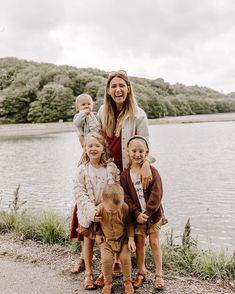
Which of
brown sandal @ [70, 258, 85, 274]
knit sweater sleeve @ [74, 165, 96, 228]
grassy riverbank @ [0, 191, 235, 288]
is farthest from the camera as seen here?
brown sandal @ [70, 258, 85, 274]

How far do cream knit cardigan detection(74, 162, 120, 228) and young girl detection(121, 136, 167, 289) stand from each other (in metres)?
0.13

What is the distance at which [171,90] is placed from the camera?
96.3 metres

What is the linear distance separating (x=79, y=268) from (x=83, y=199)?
0.87 m

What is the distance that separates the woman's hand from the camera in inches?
137

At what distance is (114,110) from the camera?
3.87 m

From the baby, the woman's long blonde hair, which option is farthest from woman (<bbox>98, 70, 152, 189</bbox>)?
the baby

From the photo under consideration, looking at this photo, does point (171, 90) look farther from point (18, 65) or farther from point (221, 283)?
point (221, 283)

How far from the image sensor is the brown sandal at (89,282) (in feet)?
11.9

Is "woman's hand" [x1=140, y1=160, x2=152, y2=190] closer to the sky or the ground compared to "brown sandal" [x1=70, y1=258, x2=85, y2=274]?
closer to the sky

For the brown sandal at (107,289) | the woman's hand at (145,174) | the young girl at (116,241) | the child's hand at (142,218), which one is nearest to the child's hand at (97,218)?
the young girl at (116,241)

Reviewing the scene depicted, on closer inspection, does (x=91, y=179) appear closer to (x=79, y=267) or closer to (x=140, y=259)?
(x=140, y=259)

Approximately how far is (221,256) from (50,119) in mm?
60099

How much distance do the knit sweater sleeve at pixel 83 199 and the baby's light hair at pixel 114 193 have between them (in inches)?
9.9

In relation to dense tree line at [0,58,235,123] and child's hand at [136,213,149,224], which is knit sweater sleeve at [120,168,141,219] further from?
dense tree line at [0,58,235,123]
